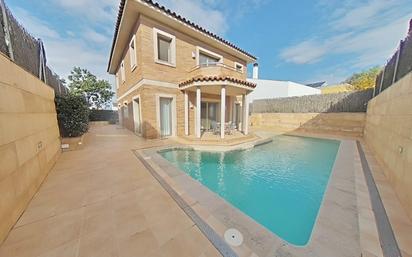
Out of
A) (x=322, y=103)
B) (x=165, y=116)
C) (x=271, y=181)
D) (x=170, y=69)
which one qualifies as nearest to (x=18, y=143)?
(x=271, y=181)

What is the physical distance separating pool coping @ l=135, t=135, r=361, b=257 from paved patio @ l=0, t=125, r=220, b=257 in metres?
0.17

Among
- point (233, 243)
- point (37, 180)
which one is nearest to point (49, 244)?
point (37, 180)

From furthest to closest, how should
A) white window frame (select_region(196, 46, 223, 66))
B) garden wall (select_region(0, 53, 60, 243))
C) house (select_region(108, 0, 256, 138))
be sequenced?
white window frame (select_region(196, 46, 223, 66)) → house (select_region(108, 0, 256, 138)) → garden wall (select_region(0, 53, 60, 243))

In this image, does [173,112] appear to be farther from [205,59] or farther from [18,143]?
[18,143]

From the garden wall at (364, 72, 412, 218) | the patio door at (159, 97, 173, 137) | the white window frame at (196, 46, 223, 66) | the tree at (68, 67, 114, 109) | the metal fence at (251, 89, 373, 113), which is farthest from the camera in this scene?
the tree at (68, 67, 114, 109)

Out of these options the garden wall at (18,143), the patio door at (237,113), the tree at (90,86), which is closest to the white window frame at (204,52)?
the patio door at (237,113)

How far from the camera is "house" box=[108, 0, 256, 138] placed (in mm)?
7523

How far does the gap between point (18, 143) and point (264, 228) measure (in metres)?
4.00

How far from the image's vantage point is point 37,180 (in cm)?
306

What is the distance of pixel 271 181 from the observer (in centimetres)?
416

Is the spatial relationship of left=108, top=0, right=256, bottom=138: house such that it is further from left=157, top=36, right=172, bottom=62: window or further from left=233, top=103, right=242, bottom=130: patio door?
left=233, top=103, right=242, bottom=130: patio door

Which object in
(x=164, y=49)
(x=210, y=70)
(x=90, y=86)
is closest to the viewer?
(x=164, y=49)

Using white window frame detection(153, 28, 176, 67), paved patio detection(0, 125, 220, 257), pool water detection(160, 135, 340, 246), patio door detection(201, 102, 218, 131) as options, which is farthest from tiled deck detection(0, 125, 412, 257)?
patio door detection(201, 102, 218, 131)

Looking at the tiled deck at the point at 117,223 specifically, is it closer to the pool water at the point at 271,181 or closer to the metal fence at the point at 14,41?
the pool water at the point at 271,181
